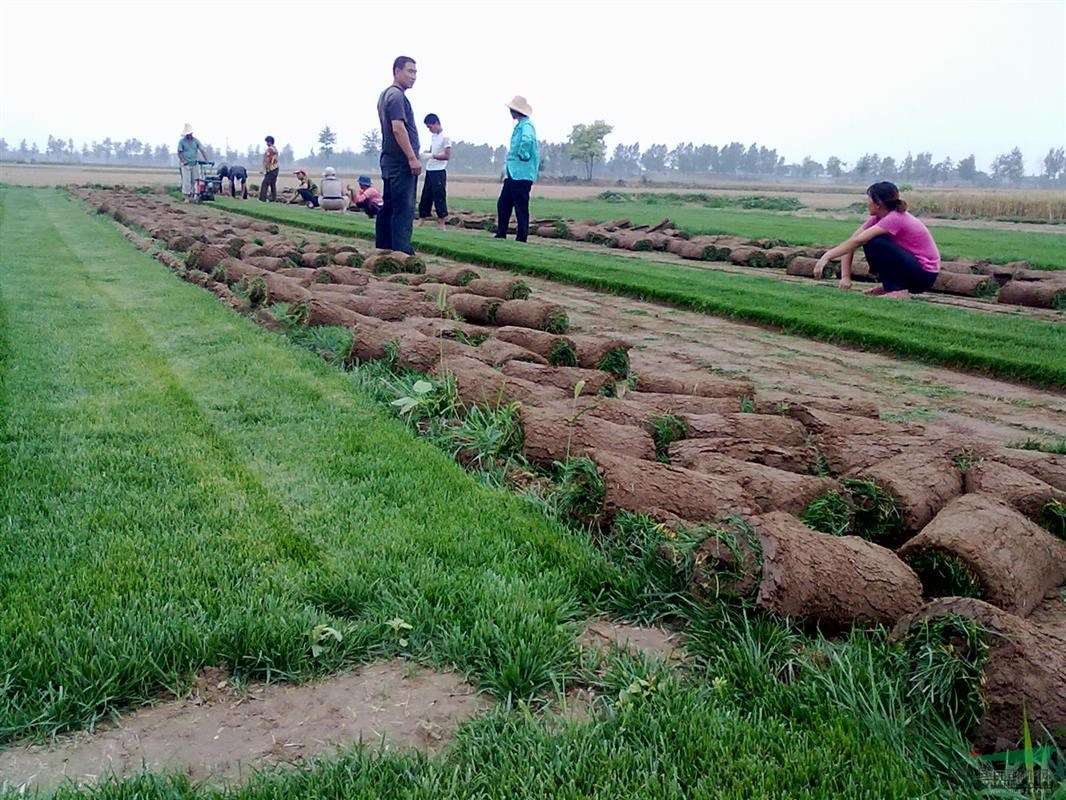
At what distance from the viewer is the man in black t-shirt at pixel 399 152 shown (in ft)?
33.0

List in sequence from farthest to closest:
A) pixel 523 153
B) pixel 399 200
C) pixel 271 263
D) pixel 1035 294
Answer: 1. pixel 523 153
2. pixel 399 200
3. pixel 271 263
4. pixel 1035 294

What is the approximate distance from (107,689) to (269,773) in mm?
556

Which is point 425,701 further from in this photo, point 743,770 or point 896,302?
point 896,302

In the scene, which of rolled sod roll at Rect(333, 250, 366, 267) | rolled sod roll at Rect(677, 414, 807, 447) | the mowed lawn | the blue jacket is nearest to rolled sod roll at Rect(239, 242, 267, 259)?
rolled sod roll at Rect(333, 250, 366, 267)

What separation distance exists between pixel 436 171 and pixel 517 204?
3169 mm

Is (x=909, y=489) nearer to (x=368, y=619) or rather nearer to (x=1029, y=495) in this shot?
(x=1029, y=495)

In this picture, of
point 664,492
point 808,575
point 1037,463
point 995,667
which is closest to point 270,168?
point 664,492

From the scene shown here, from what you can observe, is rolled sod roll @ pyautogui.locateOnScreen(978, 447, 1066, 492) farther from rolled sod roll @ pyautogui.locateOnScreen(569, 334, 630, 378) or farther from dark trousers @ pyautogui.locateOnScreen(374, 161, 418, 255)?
dark trousers @ pyautogui.locateOnScreen(374, 161, 418, 255)

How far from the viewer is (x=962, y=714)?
2152 mm

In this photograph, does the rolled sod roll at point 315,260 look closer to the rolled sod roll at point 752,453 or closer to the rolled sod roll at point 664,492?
the rolled sod roll at point 752,453

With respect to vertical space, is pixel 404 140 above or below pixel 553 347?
above

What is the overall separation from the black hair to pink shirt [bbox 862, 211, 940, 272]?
0.22ft

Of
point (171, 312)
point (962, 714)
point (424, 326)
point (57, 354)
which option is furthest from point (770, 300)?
point (962, 714)

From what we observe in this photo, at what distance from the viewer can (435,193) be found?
17.5m
